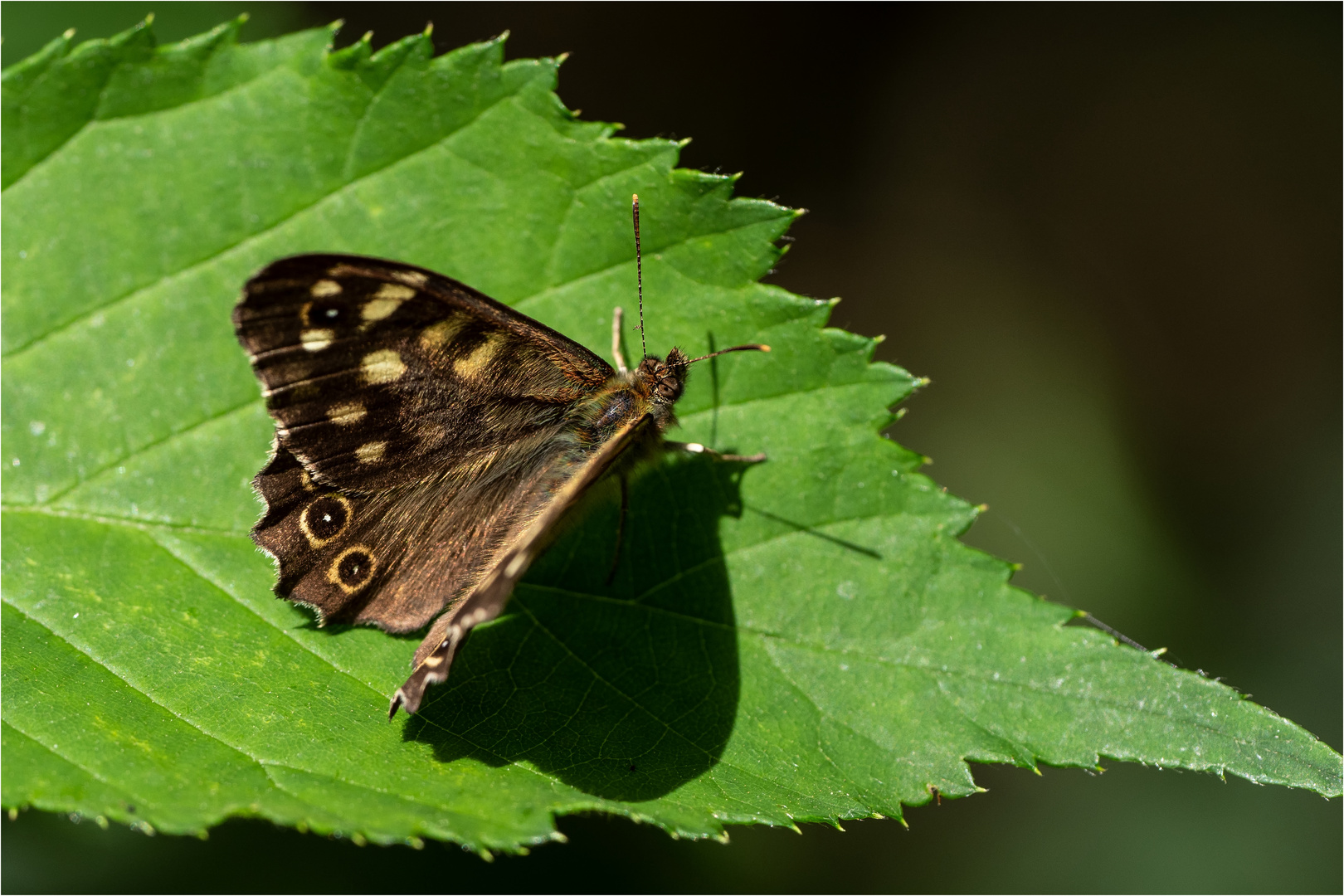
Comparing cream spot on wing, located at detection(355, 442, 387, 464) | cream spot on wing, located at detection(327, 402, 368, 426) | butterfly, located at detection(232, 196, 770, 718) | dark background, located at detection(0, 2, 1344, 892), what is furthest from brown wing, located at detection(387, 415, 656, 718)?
dark background, located at detection(0, 2, 1344, 892)

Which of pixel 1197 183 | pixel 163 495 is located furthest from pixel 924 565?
pixel 1197 183

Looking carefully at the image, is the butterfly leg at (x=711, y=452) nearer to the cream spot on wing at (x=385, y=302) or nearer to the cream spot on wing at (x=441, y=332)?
the cream spot on wing at (x=441, y=332)

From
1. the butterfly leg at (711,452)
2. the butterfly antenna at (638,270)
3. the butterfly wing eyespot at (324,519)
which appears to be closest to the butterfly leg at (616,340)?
the butterfly antenna at (638,270)

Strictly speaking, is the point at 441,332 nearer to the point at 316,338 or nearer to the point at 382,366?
the point at 382,366

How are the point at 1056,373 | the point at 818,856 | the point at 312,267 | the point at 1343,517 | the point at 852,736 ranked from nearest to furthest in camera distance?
the point at 312,267
the point at 852,736
the point at 818,856
the point at 1343,517
the point at 1056,373

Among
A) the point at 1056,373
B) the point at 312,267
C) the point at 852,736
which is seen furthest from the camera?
the point at 1056,373

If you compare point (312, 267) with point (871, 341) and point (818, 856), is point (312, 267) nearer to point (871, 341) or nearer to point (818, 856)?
point (871, 341)

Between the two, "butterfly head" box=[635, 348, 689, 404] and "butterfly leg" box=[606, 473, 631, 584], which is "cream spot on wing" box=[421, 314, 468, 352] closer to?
"butterfly head" box=[635, 348, 689, 404]
